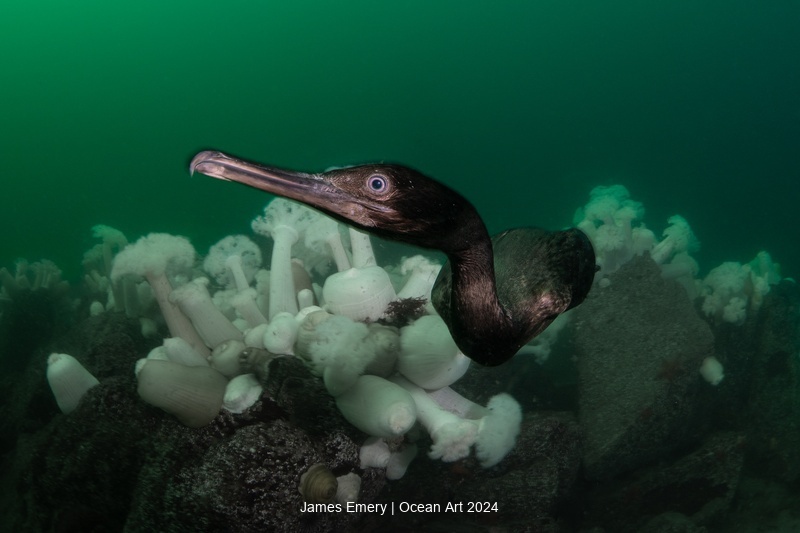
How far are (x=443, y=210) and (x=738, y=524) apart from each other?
797 centimetres

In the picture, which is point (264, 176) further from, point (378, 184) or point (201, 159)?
point (378, 184)

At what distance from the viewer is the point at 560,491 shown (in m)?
5.14

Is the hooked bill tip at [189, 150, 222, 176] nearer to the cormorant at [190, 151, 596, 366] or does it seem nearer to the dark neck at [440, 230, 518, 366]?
the cormorant at [190, 151, 596, 366]

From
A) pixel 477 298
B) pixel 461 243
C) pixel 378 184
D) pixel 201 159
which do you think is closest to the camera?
pixel 201 159

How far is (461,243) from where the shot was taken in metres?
2.29

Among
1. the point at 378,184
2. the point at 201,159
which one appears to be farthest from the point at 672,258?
the point at 201,159

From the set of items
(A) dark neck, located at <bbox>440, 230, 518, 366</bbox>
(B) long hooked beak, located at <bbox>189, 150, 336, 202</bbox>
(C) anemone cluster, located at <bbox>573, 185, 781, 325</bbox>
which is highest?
(C) anemone cluster, located at <bbox>573, 185, 781, 325</bbox>

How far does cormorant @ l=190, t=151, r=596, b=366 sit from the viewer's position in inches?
75.3

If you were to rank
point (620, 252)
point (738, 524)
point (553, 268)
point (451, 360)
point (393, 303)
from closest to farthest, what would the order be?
point (553, 268) → point (451, 360) → point (393, 303) → point (738, 524) → point (620, 252)

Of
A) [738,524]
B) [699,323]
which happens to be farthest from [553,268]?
[738,524]

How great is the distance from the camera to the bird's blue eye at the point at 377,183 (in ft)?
6.27

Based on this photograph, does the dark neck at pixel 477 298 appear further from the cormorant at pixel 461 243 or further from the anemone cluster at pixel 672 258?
the anemone cluster at pixel 672 258

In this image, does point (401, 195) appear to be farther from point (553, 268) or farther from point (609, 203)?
point (609, 203)

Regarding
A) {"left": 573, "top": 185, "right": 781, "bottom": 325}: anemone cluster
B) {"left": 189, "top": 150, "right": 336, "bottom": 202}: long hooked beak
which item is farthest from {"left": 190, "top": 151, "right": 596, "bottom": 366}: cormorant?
{"left": 573, "top": 185, "right": 781, "bottom": 325}: anemone cluster
